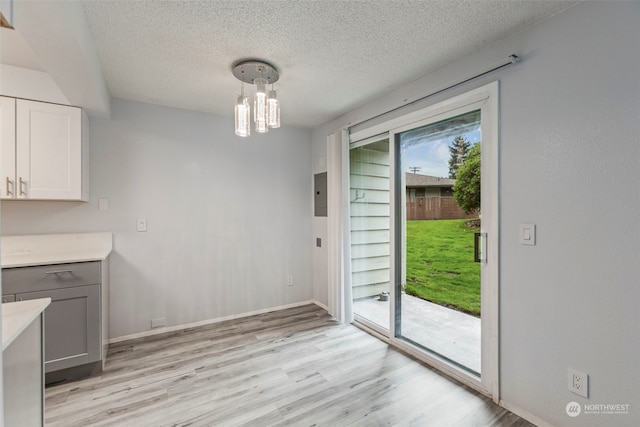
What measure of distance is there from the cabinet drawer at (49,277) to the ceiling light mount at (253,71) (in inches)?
73.5

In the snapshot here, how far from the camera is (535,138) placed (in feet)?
5.87

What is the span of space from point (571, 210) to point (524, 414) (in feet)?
4.24

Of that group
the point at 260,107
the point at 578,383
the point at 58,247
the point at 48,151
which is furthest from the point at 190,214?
the point at 578,383

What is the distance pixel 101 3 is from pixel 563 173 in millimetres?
2727

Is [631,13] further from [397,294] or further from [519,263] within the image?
[397,294]

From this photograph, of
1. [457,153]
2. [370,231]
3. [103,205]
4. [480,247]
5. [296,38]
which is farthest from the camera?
[370,231]

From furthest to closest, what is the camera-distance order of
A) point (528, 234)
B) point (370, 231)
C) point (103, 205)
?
point (370, 231) < point (103, 205) < point (528, 234)

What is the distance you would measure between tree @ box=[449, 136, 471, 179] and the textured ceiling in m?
0.61

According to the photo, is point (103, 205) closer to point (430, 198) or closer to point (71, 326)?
point (71, 326)

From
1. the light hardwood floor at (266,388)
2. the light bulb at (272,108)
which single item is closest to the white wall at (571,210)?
the light hardwood floor at (266,388)

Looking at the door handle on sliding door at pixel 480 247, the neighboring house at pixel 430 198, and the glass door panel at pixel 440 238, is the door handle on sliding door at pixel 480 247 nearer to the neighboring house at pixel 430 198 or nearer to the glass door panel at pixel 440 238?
the glass door panel at pixel 440 238

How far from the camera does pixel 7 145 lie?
7.38 feet

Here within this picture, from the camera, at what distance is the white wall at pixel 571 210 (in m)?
1.46

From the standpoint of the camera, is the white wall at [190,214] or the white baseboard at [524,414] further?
the white wall at [190,214]
